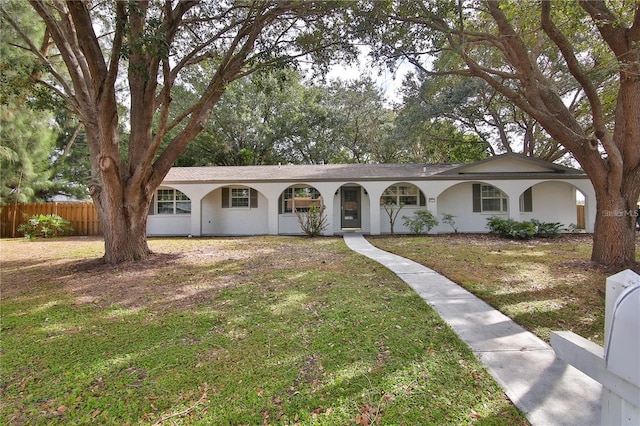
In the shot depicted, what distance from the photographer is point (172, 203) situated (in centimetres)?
1631

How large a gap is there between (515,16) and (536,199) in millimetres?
10007

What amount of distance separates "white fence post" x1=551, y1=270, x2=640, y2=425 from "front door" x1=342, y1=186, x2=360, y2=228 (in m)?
15.5

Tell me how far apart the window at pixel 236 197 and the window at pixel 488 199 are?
1123 cm

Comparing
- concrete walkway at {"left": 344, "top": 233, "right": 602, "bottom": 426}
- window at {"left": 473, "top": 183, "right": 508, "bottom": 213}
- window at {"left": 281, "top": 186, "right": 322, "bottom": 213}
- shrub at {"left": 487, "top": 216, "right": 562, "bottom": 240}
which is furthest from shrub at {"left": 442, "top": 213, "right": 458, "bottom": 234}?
concrete walkway at {"left": 344, "top": 233, "right": 602, "bottom": 426}

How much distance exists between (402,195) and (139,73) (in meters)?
12.2

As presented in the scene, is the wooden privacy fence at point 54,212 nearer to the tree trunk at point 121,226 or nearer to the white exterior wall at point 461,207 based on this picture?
the tree trunk at point 121,226

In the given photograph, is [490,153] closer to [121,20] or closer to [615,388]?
[121,20]

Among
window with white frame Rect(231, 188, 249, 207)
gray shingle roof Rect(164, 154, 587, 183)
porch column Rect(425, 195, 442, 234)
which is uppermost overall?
gray shingle roof Rect(164, 154, 587, 183)

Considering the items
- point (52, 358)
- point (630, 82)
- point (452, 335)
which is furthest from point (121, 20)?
point (630, 82)

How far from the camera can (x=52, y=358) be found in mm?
3449

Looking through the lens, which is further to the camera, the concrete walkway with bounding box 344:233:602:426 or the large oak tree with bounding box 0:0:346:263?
the large oak tree with bounding box 0:0:346:263

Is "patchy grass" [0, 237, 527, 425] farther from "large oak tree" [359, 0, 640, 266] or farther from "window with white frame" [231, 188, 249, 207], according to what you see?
"window with white frame" [231, 188, 249, 207]

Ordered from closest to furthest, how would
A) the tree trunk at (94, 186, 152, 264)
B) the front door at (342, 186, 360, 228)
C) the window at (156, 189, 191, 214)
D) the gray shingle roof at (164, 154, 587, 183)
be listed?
the tree trunk at (94, 186, 152, 264), the gray shingle roof at (164, 154, 587, 183), the window at (156, 189, 191, 214), the front door at (342, 186, 360, 228)

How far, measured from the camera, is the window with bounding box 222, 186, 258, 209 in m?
16.3
